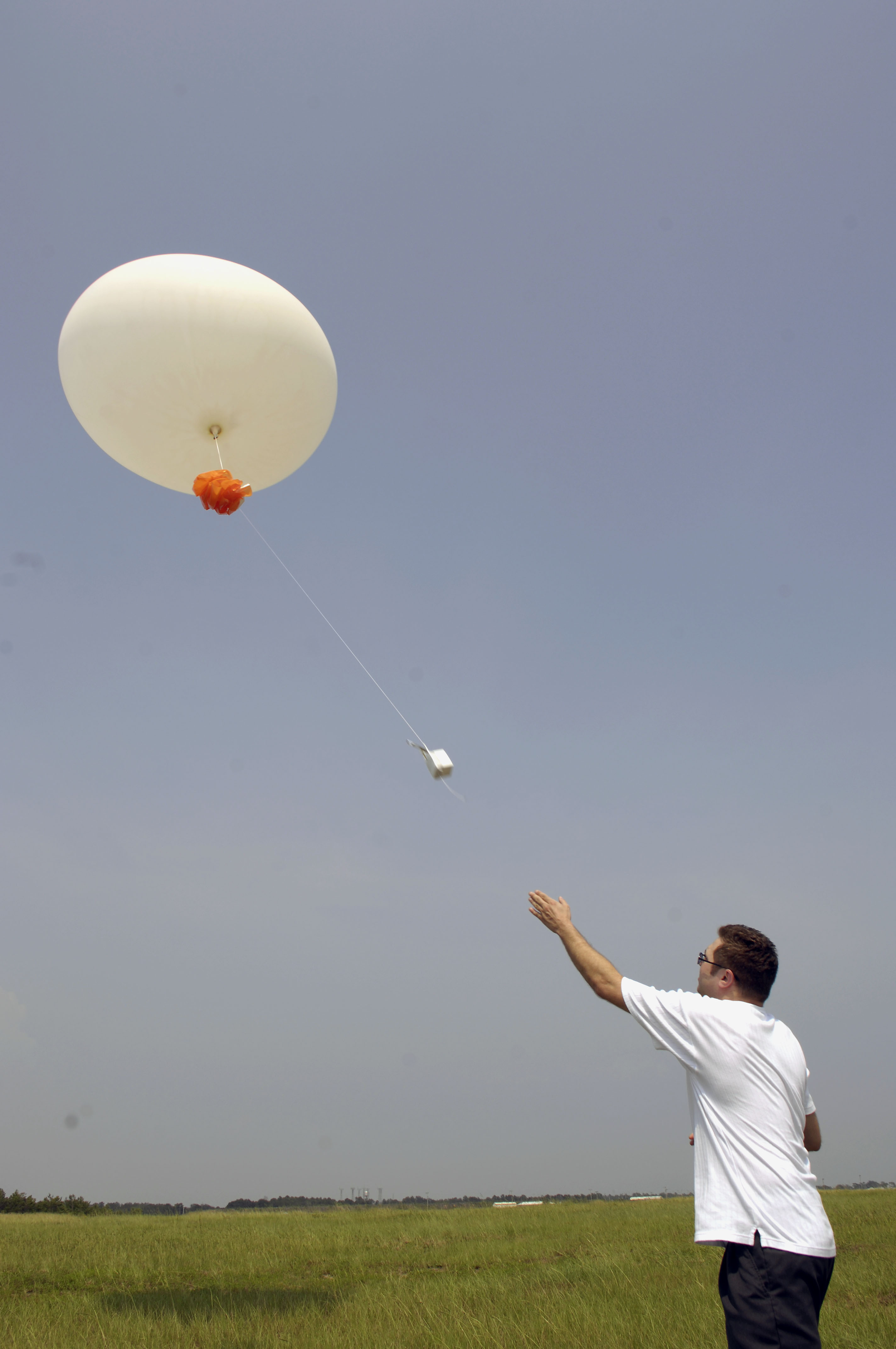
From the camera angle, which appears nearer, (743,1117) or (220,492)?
(743,1117)

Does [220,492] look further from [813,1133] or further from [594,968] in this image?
[813,1133]

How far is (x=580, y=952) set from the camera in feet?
11.1

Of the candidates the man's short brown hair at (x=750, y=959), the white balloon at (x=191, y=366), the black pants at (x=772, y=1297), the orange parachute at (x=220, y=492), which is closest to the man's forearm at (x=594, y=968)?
the man's short brown hair at (x=750, y=959)

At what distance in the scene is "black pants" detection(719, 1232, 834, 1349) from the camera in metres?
2.72

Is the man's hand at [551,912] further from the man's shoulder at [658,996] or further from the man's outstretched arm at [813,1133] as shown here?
the man's outstretched arm at [813,1133]

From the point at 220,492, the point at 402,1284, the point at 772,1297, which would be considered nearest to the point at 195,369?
the point at 220,492

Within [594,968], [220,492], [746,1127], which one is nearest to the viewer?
[746,1127]

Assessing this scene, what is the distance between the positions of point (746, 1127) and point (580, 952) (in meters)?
0.87

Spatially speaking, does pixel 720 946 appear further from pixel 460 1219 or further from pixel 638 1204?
pixel 638 1204

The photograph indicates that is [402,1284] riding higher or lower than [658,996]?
lower

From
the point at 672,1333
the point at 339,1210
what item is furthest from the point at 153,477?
the point at 339,1210

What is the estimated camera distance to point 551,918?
3492mm

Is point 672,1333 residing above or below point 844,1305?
above

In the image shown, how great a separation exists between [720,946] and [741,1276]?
1153 millimetres
